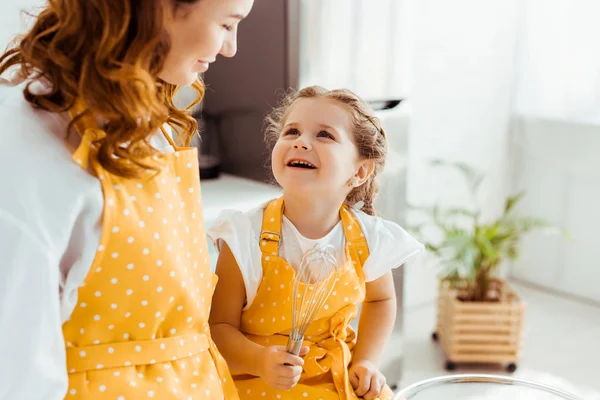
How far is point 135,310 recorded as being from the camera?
32.3 inches

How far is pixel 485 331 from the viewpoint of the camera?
244 centimetres

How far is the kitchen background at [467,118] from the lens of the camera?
1950 millimetres

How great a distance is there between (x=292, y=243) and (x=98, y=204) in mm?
443

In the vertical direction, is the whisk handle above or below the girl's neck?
below

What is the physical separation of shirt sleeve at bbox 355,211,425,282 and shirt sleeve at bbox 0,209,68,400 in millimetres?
567

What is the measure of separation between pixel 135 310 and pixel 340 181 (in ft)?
1.41

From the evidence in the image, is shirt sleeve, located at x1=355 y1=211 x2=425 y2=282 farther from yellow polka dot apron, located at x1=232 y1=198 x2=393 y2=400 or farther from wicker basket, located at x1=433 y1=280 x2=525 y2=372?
wicker basket, located at x1=433 y1=280 x2=525 y2=372

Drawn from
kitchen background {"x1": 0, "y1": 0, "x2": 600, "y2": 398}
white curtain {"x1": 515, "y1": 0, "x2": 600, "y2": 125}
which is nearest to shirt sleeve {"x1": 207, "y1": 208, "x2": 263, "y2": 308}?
kitchen background {"x1": 0, "y1": 0, "x2": 600, "y2": 398}

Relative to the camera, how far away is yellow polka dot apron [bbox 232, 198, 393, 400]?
1.08m

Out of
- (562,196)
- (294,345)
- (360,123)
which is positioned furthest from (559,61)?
(294,345)

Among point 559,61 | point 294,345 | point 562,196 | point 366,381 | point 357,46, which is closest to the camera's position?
point 294,345

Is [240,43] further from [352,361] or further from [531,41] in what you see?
[531,41]

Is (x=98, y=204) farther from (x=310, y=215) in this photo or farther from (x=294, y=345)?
(x=310, y=215)

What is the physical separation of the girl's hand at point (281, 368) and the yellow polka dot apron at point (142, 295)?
0.09 meters
